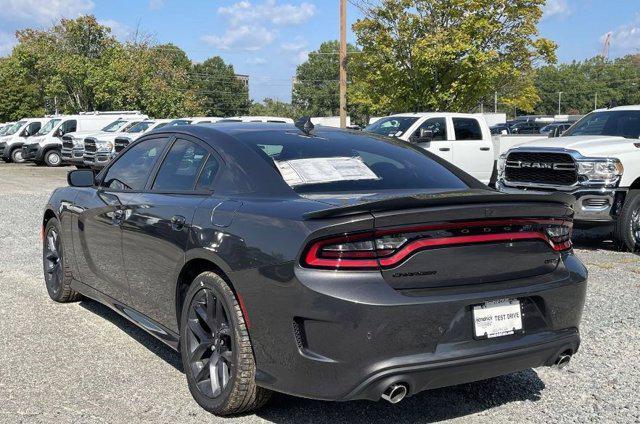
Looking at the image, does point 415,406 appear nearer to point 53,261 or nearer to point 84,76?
Answer: point 53,261

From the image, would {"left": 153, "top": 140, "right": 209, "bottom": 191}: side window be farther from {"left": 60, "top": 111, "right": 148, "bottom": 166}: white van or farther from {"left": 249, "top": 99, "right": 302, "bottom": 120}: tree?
{"left": 249, "top": 99, "right": 302, "bottom": 120}: tree

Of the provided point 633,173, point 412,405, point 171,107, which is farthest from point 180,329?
point 171,107

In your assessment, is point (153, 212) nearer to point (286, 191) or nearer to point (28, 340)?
point (286, 191)

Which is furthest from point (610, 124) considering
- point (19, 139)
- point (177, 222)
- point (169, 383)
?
point (19, 139)

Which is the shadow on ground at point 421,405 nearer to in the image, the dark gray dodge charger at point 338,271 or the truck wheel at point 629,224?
the dark gray dodge charger at point 338,271

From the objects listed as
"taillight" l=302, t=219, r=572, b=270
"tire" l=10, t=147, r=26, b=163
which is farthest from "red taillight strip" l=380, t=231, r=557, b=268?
"tire" l=10, t=147, r=26, b=163

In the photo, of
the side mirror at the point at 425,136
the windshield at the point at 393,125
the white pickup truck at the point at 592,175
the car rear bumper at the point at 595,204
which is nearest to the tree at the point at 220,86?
the windshield at the point at 393,125

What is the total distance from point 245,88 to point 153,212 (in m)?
134

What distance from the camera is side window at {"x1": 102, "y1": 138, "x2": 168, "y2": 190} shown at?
4.96 metres

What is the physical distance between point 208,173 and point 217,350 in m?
1.08

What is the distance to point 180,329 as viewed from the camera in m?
4.15

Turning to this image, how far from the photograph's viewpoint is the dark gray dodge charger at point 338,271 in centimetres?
316

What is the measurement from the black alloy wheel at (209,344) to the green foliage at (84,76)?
42.7 metres

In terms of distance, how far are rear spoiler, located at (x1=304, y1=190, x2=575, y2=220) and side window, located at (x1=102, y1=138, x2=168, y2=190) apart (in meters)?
2.00
